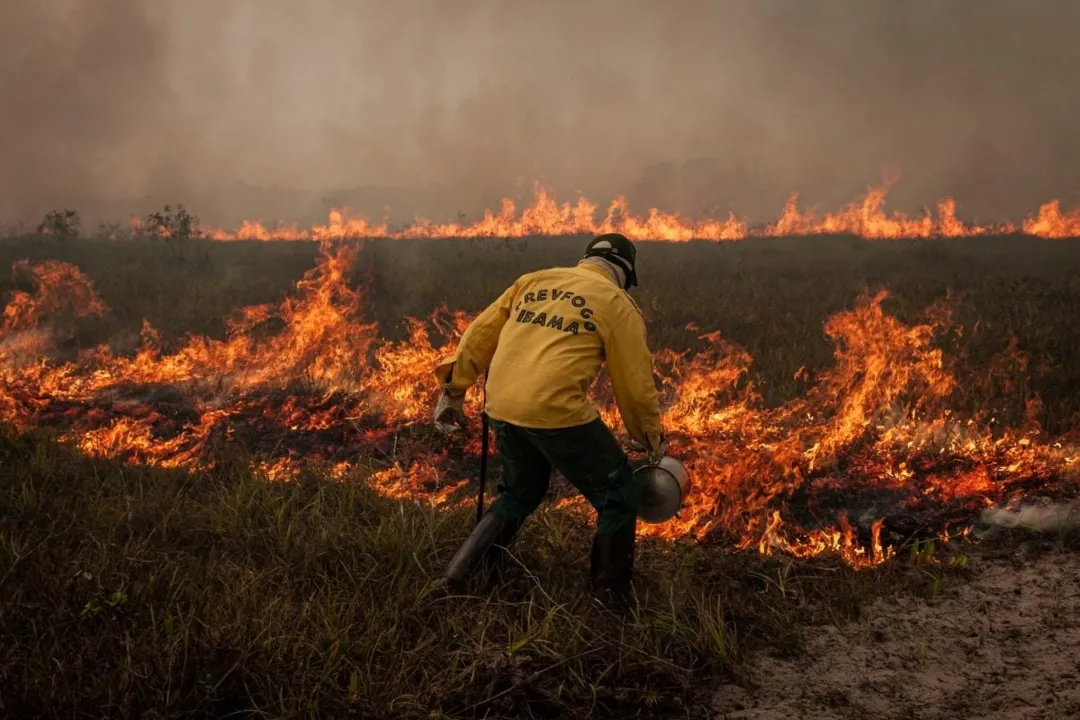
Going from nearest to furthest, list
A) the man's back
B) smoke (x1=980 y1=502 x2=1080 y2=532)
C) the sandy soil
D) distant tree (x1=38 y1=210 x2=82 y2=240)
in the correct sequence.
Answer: the sandy soil
the man's back
smoke (x1=980 y1=502 x2=1080 y2=532)
distant tree (x1=38 y1=210 x2=82 y2=240)

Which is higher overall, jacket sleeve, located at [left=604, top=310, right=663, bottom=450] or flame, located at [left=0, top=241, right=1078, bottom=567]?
jacket sleeve, located at [left=604, top=310, right=663, bottom=450]

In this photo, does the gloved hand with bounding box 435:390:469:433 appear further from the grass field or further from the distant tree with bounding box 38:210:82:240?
the distant tree with bounding box 38:210:82:240

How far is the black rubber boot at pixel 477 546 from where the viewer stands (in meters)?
3.56

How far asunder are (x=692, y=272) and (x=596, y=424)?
40.0 ft

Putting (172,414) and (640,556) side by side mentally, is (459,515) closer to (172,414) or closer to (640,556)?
(640,556)

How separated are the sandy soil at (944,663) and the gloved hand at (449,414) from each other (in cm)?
179

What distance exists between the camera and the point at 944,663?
334 cm

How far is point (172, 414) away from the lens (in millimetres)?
7977

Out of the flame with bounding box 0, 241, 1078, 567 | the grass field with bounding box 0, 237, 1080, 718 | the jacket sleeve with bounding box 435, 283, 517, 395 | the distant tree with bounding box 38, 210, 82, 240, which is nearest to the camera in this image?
the grass field with bounding box 0, 237, 1080, 718

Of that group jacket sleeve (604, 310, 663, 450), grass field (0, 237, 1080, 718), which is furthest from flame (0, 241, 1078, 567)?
jacket sleeve (604, 310, 663, 450)

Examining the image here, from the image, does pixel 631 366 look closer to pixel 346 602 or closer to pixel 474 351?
pixel 474 351

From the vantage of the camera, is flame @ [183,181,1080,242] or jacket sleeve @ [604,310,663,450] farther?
flame @ [183,181,1080,242]

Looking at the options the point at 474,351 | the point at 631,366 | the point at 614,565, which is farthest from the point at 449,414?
the point at 614,565

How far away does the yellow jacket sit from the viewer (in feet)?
10.9
